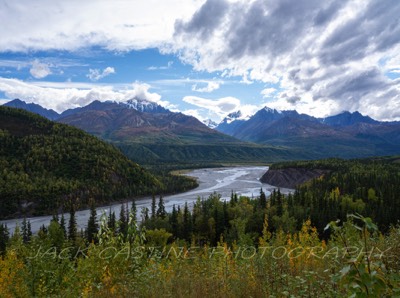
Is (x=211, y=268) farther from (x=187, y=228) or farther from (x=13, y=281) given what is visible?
(x=187, y=228)

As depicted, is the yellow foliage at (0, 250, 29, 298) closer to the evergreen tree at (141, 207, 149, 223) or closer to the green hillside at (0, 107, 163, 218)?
the evergreen tree at (141, 207, 149, 223)

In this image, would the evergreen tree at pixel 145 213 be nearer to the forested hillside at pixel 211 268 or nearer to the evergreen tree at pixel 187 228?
the forested hillside at pixel 211 268

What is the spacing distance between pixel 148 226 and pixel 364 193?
82381mm

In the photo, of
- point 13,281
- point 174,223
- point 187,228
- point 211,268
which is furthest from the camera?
point 174,223

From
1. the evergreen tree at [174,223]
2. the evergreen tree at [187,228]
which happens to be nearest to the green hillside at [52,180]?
the evergreen tree at [174,223]

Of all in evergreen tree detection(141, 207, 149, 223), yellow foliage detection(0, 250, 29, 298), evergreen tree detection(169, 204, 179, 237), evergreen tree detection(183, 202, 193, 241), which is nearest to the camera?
yellow foliage detection(0, 250, 29, 298)

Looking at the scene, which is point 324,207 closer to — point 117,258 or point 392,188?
point 392,188

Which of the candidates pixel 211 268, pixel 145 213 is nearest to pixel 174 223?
pixel 145 213

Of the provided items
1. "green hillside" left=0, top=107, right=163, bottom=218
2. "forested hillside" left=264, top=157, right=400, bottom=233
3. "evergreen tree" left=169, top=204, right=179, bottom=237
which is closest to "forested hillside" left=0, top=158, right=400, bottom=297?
"evergreen tree" left=169, top=204, right=179, bottom=237

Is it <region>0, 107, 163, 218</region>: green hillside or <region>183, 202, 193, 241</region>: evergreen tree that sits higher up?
<region>0, 107, 163, 218</region>: green hillside

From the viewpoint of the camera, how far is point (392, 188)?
119 m

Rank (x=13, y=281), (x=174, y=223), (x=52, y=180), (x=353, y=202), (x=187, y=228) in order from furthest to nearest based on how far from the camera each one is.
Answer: (x=52, y=180)
(x=353, y=202)
(x=174, y=223)
(x=187, y=228)
(x=13, y=281)

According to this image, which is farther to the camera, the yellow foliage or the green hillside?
the green hillside

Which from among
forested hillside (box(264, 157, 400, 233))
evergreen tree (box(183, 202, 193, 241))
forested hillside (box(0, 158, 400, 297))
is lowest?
evergreen tree (box(183, 202, 193, 241))
